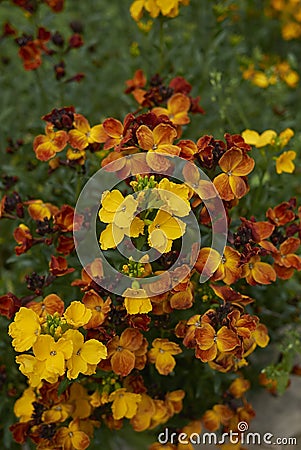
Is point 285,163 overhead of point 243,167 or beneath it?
beneath

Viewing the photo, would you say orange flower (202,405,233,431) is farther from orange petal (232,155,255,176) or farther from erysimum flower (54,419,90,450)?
orange petal (232,155,255,176)

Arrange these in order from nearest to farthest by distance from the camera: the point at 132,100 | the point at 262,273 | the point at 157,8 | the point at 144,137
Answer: the point at 144,137
the point at 262,273
the point at 157,8
the point at 132,100

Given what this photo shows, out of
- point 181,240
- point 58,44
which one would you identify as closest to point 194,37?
point 58,44

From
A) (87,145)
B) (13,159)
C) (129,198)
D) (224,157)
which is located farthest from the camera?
(13,159)

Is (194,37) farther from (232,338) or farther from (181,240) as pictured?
(232,338)

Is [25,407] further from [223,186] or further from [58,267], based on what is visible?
[223,186]

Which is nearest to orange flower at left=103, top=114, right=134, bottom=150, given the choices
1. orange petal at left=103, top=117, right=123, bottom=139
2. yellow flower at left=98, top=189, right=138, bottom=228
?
orange petal at left=103, top=117, right=123, bottom=139

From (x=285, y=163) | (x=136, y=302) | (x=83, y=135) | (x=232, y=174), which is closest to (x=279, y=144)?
(x=285, y=163)
